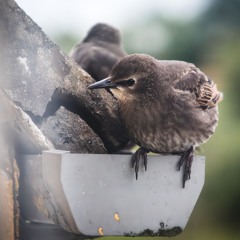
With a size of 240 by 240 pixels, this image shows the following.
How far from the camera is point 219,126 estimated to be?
24.2 feet

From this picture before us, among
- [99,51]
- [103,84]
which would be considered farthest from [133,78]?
[99,51]

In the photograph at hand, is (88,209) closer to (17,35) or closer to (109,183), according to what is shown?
(109,183)

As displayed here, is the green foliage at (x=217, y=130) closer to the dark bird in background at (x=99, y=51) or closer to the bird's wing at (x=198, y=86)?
the dark bird in background at (x=99, y=51)

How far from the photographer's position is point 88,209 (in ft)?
5.19

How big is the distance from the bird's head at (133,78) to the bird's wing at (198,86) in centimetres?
14

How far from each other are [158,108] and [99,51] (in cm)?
152

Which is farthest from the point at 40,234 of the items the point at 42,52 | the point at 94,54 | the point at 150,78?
the point at 94,54

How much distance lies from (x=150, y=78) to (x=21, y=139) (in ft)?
2.75

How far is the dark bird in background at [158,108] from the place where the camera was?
7.56 feet

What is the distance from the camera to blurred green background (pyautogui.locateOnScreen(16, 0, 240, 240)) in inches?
287

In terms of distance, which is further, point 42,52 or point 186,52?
point 186,52

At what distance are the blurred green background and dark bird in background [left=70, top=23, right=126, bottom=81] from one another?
2576mm

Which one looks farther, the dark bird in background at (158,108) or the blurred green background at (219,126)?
the blurred green background at (219,126)

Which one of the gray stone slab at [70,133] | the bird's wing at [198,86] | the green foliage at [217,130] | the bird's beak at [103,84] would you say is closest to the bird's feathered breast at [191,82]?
the bird's wing at [198,86]
